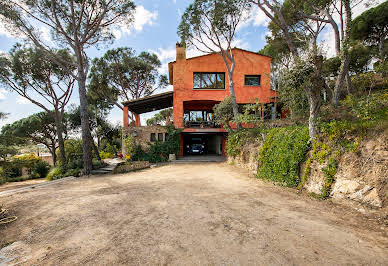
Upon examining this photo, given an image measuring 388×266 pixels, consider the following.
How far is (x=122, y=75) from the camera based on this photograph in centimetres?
2053

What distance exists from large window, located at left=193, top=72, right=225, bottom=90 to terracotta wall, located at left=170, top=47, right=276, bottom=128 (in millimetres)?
407

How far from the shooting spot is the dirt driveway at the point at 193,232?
2378 millimetres

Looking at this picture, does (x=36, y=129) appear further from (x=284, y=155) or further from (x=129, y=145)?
(x=284, y=155)

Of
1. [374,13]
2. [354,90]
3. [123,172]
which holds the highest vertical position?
[374,13]

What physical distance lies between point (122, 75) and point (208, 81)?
1118 cm

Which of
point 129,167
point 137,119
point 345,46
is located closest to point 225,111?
point 345,46

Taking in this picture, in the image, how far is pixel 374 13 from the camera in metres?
13.7

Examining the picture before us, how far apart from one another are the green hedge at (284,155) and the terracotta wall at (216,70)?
974cm

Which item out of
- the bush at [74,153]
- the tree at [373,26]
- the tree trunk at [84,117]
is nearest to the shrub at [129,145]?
the bush at [74,153]

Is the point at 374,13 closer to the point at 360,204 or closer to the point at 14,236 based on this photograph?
the point at 360,204

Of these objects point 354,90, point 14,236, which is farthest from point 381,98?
point 14,236

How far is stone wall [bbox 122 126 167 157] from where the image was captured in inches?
588

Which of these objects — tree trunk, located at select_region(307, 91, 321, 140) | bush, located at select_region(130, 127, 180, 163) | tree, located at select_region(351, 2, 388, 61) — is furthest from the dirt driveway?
tree, located at select_region(351, 2, 388, 61)

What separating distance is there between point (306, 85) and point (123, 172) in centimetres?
1068
